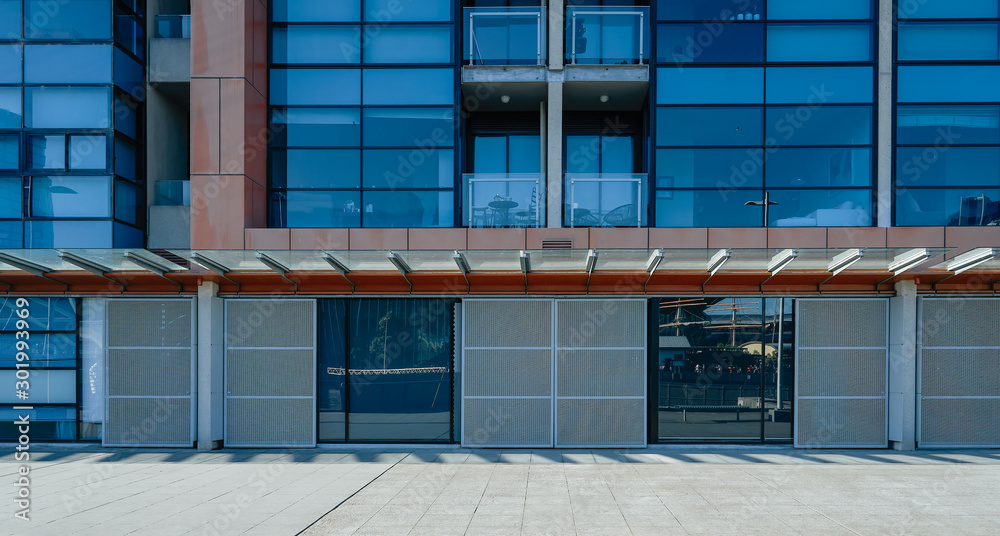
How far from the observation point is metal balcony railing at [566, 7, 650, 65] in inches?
545

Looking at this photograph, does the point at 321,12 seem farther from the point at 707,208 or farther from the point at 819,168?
the point at 819,168

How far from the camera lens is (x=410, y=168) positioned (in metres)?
13.7

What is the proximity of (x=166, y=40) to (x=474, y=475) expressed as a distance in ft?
37.4

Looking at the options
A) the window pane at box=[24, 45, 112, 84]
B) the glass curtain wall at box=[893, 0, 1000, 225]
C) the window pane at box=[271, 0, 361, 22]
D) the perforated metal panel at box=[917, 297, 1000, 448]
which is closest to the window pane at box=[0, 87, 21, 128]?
the window pane at box=[24, 45, 112, 84]

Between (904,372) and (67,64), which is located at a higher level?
(67,64)

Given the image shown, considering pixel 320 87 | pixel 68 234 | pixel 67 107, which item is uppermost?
pixel 320 87

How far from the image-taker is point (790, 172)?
43.7ft

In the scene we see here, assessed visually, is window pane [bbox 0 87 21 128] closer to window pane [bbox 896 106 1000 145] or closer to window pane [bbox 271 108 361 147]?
window pane [bbox 271 108 361 147]

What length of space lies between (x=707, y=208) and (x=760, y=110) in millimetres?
2390

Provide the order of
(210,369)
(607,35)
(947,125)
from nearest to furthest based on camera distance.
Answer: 1. (210,369)
2. (947,125)
3. (607,35)

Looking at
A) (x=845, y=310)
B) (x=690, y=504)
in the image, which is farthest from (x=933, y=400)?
(x=690, y=504)

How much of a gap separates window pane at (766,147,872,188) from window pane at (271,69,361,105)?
9079 millimetres

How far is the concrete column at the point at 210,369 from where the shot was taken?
42.0ft

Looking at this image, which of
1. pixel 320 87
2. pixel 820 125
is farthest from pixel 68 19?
pixel 820 125
